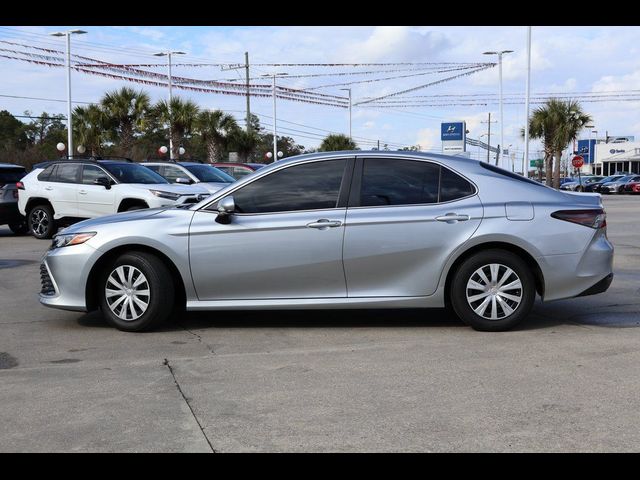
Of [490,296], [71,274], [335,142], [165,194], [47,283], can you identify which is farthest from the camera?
[335,142]

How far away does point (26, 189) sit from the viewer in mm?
→ 15727

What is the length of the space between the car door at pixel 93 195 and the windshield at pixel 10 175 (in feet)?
9.12

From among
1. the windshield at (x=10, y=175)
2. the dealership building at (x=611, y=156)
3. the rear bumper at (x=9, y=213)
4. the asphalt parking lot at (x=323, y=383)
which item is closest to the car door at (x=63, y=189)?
the rear bumper at (x=9, y=213)

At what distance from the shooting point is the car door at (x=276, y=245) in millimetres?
6648

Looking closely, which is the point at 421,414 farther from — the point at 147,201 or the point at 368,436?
the point at 147,201

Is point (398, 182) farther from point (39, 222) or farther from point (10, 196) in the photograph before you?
point (10, 196)

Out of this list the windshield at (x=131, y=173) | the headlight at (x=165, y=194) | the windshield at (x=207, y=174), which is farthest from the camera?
the windshield at (x=207, y=174)

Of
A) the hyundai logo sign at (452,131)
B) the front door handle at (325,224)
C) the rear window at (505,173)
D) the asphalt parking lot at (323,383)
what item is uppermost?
the hyundai logo sign at (452,131)

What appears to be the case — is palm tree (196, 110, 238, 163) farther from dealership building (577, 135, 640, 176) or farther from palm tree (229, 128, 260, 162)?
dealership building (577, 135, 640, 176)

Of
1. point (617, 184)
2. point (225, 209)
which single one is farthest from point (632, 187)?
point (225, 209)

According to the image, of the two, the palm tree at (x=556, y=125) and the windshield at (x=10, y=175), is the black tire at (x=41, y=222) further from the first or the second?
the palm tree at (x=556, y=125)

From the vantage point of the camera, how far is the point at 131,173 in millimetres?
15055

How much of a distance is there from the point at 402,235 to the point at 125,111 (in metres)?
34.0
